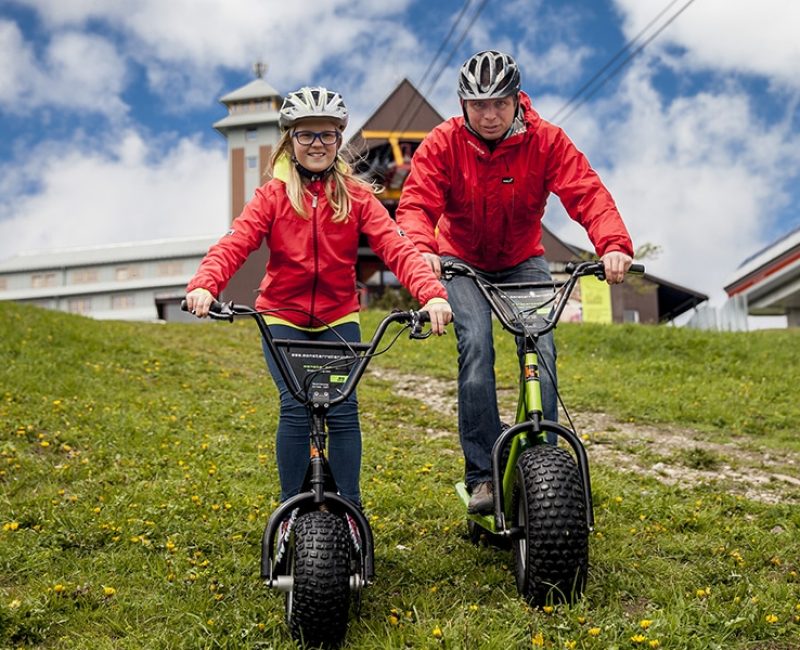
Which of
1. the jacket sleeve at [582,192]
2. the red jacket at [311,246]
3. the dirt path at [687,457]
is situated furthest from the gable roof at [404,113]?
the red jacket at [311,246]

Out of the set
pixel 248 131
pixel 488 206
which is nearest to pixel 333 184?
pixel 488 206

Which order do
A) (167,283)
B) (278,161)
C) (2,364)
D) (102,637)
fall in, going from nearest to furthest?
(102,637) → (278,161) → (2,364) → (167,283)

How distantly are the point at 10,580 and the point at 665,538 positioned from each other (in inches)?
136

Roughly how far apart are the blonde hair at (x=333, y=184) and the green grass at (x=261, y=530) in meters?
1.76

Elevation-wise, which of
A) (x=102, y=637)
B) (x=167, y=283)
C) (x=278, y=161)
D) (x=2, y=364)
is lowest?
(x=102, y=637)

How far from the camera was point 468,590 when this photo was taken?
391cm

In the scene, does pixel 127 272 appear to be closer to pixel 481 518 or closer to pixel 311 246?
pixel 311 246

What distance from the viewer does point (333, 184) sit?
4055mm

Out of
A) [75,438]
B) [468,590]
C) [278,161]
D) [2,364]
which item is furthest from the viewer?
[2,364]

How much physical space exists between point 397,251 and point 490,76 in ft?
3.13

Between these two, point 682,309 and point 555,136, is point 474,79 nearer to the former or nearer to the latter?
point 555,136

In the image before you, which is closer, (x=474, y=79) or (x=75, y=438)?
(x=474, y=79)

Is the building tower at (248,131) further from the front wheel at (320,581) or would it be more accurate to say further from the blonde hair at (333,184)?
the front wheel at (320,581)

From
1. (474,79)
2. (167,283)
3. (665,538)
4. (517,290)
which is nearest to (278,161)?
(474,79)
